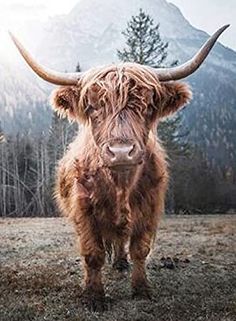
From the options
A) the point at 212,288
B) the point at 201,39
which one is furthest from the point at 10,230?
the point at 212,288

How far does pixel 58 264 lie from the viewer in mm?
3057

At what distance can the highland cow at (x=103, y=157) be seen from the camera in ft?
6.98

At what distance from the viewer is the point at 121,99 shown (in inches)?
83.0

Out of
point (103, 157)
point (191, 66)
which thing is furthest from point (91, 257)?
point (191, 66)

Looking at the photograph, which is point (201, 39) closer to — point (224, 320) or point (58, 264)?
point (58, 264)

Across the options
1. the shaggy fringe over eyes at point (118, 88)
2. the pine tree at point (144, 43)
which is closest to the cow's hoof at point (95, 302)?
the shaggy fringe over eyes at point (118, 88)

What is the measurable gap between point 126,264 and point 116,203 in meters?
0.74

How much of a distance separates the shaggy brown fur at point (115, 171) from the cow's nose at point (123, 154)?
2.3 inches

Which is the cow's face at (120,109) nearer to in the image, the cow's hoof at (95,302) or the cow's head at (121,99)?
the cow's head at (121,99)

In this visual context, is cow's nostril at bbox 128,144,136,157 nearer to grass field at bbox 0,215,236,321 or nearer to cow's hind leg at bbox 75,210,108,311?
cow's hind leg at bbox 75,210,108,311

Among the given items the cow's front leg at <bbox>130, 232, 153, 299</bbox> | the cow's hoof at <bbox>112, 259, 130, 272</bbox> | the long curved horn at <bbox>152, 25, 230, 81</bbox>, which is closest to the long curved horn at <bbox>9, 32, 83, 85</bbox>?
the long curved horn at <bbox>152, 25, 230, 81</bbox>

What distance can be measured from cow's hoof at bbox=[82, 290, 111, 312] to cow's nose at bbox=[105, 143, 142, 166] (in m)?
0.61

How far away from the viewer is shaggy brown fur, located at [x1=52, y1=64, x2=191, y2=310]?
6.99 ft

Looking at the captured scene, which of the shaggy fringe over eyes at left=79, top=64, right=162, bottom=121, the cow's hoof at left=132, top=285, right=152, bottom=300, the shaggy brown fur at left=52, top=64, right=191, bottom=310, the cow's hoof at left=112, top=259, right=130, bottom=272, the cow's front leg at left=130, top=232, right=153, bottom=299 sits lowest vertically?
the cow's hoof at left=112, top=259, right=130, bottom=272
